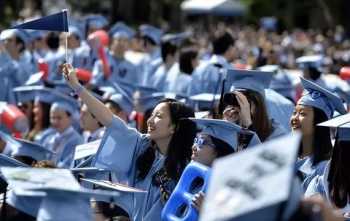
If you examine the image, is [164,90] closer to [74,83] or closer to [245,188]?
[74,83]

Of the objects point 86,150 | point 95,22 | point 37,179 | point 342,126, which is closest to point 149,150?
point 86,150

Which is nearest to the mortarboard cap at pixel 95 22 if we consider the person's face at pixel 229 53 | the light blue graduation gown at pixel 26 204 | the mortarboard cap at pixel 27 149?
the person's face at pixel 229 53

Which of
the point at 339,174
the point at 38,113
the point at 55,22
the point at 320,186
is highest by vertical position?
the point at 55,22

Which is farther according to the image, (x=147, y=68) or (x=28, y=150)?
(x=147, y=68)

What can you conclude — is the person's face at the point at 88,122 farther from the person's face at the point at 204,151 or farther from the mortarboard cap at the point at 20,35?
the mortarboard cap at the point at 20,35

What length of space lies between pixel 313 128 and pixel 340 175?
2.26ft

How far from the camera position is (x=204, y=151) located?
5.79 m

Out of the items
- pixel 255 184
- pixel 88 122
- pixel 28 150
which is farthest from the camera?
pixel 88 122

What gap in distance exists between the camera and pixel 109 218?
5.80 metres

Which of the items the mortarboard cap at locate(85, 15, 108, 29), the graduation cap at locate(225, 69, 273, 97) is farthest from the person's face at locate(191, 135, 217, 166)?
the mortarboard cap at locate(85, 15, 108, 29)

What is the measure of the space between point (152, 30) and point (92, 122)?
7074mm

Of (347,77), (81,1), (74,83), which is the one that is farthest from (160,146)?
(81,1)

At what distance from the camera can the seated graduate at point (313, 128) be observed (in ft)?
20.6

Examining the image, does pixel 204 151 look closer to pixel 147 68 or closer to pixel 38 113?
pixel 38 113
